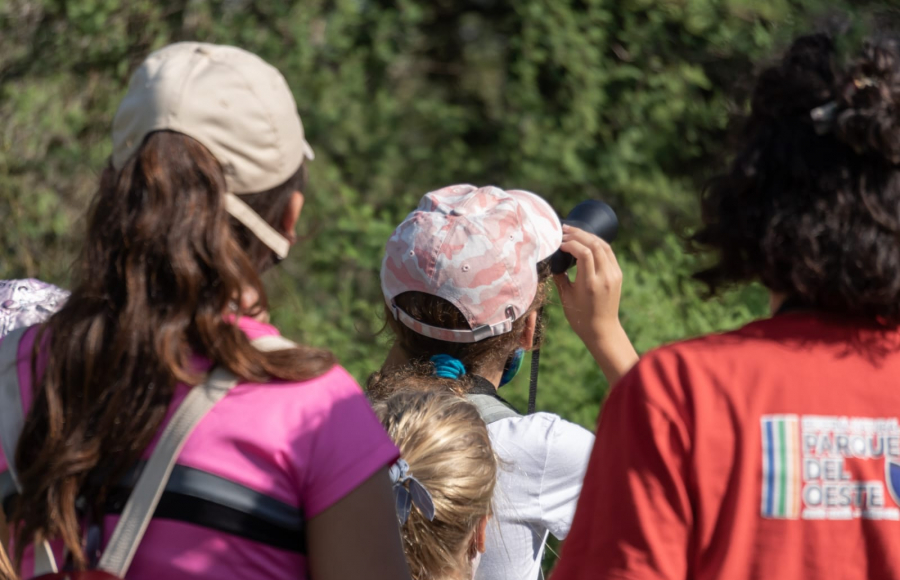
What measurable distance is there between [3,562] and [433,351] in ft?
3.14

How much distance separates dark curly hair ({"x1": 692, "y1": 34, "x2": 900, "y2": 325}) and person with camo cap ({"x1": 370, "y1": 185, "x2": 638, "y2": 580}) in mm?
699

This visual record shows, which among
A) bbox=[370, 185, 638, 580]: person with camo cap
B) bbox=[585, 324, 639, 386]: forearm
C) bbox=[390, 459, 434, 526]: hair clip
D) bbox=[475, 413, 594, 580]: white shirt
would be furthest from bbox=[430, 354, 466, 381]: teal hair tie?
bbox=[390, 459, 434, 526]: hair clip

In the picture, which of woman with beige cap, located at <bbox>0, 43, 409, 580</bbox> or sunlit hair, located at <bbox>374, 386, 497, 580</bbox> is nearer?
woman with beige cap, located at <bbox>0, 43, 409, 580</bbox>

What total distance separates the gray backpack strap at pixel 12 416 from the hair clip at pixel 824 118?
107cm

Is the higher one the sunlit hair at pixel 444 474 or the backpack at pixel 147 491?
the backpack at pixel 147 491

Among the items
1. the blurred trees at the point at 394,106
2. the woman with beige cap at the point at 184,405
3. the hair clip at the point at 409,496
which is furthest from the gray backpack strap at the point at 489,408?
the blurred trees at the point at 394,106

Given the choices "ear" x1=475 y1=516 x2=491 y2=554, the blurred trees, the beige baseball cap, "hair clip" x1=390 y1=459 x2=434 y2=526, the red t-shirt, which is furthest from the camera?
the blurred trees

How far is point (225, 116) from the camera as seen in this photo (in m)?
1.39

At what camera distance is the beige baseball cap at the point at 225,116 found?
4.53 feet

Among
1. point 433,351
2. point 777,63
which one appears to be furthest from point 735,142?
point 433,351

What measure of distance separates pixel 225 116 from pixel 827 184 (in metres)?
0.76

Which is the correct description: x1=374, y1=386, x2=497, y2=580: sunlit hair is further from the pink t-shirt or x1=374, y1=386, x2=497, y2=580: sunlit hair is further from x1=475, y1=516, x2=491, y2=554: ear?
the pink t-shirt

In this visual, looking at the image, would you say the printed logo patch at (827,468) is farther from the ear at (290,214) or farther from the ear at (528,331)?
the ear at (528,331)

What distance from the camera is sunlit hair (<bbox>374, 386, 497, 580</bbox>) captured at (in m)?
1.80
